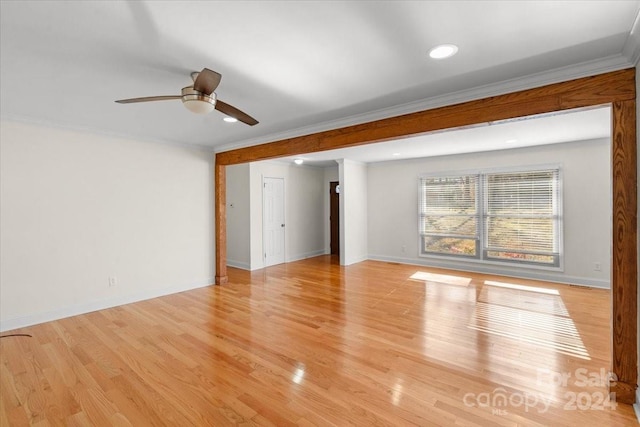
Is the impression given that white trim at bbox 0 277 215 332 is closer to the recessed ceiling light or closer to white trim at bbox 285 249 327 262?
white trim at bbox 285 249 327 262

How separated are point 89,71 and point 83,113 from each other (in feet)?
4.46

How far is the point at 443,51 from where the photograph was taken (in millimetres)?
2035

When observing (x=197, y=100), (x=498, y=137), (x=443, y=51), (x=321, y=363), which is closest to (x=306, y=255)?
(x=498, y=137)

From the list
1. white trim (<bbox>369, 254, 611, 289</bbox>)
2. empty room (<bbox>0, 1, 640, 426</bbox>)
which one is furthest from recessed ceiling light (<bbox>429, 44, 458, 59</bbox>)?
white trim (<bbox>369, 254, 611, 289</bbox>)

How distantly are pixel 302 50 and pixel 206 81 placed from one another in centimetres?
69

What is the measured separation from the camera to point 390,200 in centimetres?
714

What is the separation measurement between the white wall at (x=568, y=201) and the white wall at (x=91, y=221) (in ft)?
14.2

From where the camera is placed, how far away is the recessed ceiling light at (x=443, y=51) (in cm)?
197

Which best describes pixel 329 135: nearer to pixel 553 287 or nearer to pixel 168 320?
pixel 168 320

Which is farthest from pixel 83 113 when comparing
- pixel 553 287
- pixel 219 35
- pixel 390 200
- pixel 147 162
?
pixel 553 287

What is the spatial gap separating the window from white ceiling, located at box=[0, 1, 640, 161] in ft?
12.1

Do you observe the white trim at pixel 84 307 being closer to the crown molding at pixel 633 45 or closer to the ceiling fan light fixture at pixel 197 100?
the ceiling fan light fixture at pixel 197 100

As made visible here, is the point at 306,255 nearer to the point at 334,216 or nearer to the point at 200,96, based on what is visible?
the point at 334,216

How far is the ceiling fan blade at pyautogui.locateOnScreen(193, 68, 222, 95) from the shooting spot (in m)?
1.96
